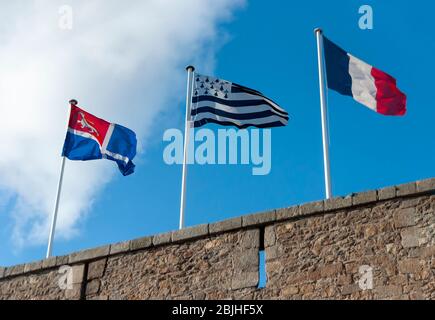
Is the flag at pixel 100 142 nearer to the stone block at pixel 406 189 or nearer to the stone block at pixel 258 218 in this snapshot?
the stone block at pixel 258 218

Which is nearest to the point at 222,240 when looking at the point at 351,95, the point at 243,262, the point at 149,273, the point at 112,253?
the point at 243,262

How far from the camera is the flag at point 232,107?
10352mm

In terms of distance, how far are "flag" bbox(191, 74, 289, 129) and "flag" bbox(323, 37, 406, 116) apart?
0.99m

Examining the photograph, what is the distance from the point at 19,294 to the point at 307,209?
4385 millimetres

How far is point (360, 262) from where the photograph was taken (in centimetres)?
734

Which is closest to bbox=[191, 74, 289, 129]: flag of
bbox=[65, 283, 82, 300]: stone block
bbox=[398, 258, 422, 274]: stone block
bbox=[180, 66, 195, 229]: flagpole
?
bbox=[180, 66, 195, 229]: flagpole

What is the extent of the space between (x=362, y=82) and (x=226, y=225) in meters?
3.24

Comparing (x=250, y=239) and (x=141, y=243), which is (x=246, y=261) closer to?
(x=250, y=239)

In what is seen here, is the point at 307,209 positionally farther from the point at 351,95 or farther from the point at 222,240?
the point at 351,95

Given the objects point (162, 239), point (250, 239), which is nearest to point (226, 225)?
point (250, 239)

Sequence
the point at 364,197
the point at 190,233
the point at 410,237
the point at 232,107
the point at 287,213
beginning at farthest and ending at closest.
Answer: the point at 232,107, the point at 190,233, the point at 287,213, the point at 364,197, the point at 410,237

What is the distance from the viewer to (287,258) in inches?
306

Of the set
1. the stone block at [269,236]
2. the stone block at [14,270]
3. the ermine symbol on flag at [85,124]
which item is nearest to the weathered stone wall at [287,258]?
the stone block at [269,236]

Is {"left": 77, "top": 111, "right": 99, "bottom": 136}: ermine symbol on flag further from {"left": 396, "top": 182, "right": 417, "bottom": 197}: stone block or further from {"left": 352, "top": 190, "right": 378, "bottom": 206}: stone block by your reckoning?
{"left": 396, "top": 182, "right": 417, "bottom": 197}: stone block
